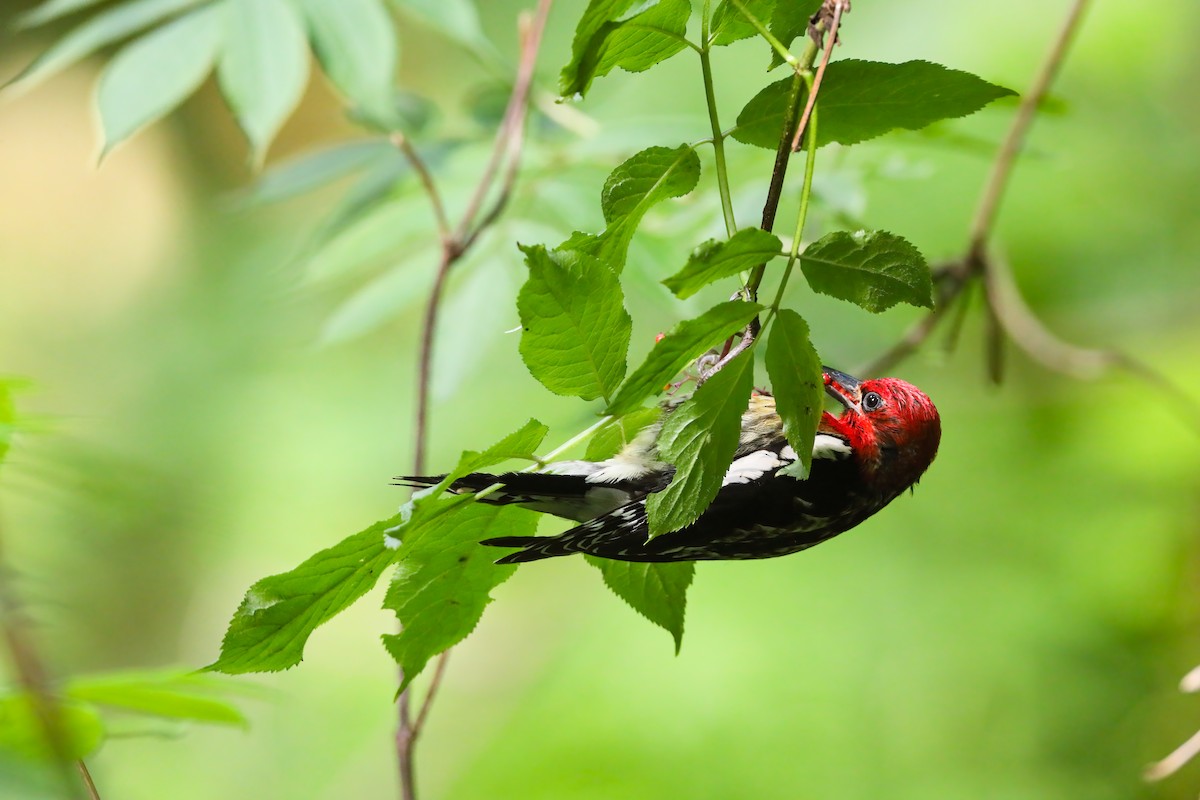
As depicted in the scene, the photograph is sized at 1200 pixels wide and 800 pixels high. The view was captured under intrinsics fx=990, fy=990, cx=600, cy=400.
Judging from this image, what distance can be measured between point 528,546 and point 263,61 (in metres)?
0.99

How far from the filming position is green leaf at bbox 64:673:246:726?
102 cm

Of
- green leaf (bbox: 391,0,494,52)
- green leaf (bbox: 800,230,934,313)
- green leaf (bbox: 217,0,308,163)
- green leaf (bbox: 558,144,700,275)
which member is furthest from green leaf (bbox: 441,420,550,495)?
green leaf (bbox: 391,0,494,52)

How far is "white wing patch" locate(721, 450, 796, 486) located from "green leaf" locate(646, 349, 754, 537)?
44cm

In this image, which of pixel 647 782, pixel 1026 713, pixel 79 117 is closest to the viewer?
pixel 647 782

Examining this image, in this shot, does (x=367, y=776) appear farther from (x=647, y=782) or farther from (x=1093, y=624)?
(x=1093, y=624)

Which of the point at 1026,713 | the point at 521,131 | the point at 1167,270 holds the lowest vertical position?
the point at 1026,713

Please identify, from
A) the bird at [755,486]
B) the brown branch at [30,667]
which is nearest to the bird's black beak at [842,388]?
the bird at [755,486]

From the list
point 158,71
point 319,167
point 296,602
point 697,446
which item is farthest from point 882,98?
point 319,167

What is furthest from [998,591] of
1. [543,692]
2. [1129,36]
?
[1129,36]

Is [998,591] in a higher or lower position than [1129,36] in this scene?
lower

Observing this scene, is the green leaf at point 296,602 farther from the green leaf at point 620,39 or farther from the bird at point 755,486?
the green leaf at point 620,39

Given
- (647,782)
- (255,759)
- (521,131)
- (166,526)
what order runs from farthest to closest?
(255,759) → (647,782) → (521,131) → (166,526)

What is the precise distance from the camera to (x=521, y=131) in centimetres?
172

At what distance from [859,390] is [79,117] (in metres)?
6.23
